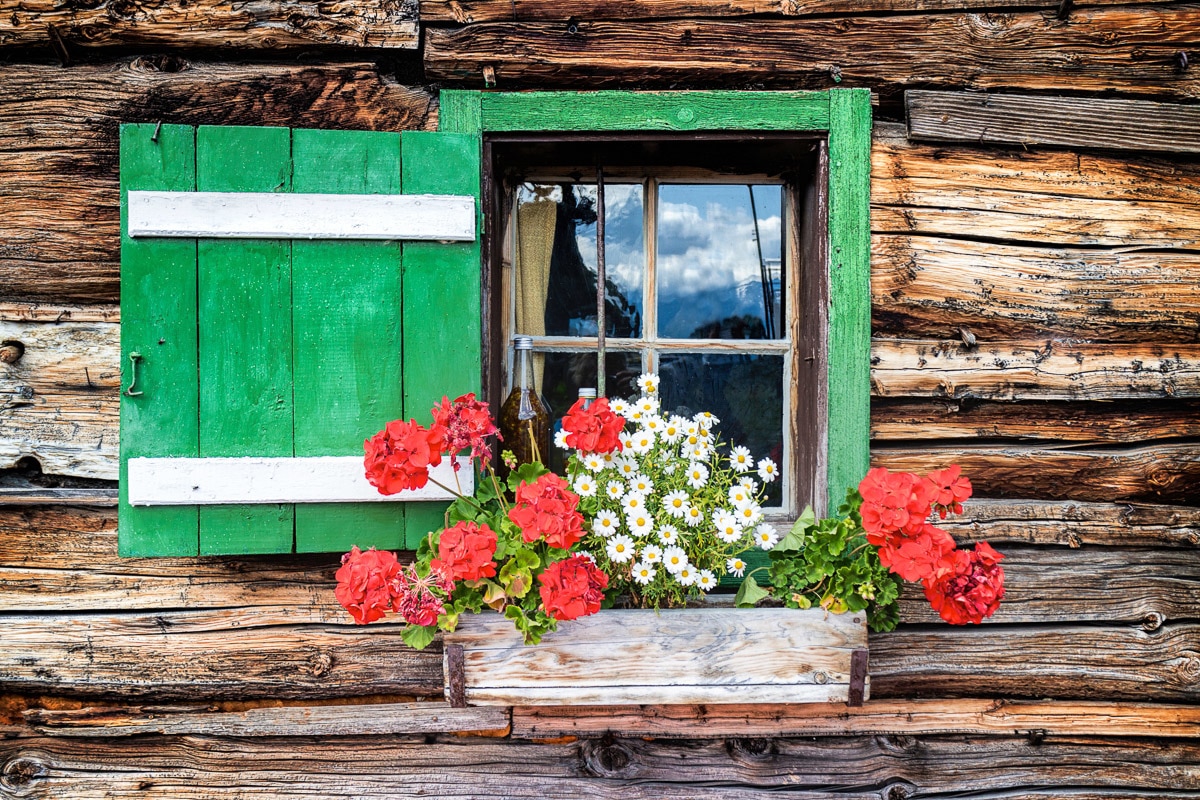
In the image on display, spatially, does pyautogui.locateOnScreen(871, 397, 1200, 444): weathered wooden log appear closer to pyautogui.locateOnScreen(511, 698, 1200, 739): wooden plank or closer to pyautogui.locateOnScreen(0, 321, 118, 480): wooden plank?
pyautogui.locateOnScreen(511, 698, 1200, 739): wooden plank

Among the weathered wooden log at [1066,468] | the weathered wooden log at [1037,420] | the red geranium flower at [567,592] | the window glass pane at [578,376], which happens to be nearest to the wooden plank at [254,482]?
the red geranium flower at [567,592]

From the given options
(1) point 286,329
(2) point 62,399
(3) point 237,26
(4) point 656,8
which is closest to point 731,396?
(4) point 656,8

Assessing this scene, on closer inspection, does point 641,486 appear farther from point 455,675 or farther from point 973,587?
Answer: point 973,587

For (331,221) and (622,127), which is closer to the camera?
(331,221)

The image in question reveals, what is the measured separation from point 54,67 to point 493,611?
166cm

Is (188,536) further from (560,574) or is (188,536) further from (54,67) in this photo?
(54,67)

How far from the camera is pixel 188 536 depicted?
1593 millimetres

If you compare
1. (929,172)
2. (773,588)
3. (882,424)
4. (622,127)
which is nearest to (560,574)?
(773,588)

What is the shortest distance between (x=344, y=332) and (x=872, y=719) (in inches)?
61.7

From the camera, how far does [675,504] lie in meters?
1.51

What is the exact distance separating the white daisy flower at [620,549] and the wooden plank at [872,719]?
0.50m

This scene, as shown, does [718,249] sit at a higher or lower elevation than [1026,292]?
higher

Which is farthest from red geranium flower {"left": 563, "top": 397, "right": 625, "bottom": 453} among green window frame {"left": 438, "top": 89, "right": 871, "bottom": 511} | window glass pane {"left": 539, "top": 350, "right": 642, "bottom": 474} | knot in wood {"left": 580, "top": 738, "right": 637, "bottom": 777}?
knot in wood {"left": 580, "top": 738, "right": 637, "bottom": 777}

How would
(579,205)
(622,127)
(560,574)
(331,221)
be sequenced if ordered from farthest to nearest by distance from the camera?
(579,205), (622,127), (331,221), (560,574)
